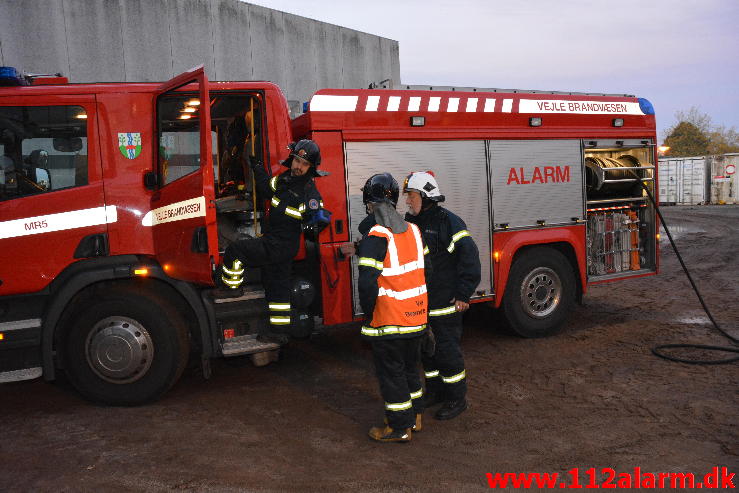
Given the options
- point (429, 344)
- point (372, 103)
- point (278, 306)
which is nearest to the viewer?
point (429, 344)

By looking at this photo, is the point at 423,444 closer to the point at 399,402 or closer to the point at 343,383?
the point at 399,402

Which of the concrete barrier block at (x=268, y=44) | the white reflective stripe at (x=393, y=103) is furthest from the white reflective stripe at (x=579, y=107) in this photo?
the concrete barrier block at (x=268, y=44)

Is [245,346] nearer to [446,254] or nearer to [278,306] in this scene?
[278,306]

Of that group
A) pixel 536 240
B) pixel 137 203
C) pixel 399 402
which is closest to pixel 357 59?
pixel 536 240

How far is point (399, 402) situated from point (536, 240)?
121 inches

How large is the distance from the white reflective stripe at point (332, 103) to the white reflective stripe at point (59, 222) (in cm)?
187

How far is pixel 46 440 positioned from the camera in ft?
13.2

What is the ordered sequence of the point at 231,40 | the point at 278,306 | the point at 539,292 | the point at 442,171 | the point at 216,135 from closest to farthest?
the point at 278,306 → the point at 216,135 → the point at 442,171 → the point at 539,292 → the point at 231,40

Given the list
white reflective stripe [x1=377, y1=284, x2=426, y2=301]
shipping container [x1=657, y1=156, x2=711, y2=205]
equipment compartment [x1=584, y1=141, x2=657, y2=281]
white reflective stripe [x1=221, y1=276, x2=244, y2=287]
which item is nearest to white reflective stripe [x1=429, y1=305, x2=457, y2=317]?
white reflective stripe [x1=377, y1=284, x2=426, y2=301]

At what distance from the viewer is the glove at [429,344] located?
4.10 m

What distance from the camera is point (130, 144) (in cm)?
450

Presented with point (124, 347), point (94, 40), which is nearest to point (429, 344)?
point (124, 347)

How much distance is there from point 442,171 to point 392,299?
2341 mm

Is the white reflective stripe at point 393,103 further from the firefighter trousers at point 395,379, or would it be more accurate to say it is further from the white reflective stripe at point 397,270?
the firefighter trousers at point 395,379
